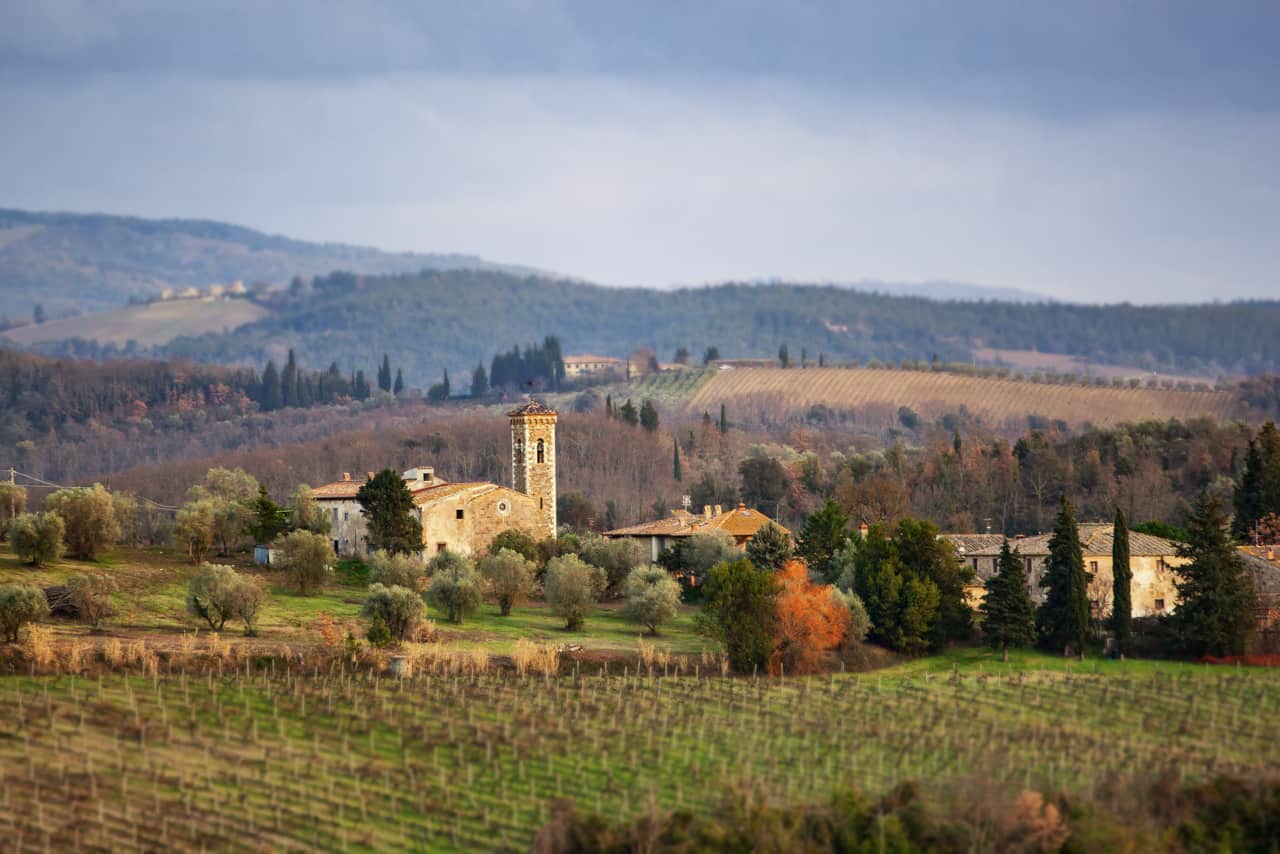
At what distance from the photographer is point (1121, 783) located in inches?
1631

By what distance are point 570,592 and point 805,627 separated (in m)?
9.66

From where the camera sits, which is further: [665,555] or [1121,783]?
[665,555]

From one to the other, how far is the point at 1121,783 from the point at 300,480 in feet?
296

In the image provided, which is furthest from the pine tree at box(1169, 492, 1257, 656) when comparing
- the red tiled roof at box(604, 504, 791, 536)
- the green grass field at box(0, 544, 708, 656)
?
the red tiled roof at box(604, 504, 791, 536)

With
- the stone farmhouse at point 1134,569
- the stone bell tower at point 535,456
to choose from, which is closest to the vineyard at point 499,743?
the stone farmhouse at point 1134,569

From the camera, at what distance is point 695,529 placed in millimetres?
→ 81875

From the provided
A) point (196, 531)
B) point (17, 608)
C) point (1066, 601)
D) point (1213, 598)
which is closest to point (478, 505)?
point (196, 531)

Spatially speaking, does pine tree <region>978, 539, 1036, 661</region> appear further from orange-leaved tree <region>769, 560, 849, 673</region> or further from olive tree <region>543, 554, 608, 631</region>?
olive tree <region>543, 554, 608, 631</region>

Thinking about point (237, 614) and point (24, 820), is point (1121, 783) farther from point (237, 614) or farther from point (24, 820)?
point (237, 614)

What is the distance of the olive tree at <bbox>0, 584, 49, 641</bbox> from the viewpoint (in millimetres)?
53438

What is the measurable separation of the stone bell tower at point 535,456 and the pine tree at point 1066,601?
26.4 metres

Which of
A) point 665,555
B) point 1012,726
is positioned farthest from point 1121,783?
point 665,555

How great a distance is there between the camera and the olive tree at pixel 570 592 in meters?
65.0

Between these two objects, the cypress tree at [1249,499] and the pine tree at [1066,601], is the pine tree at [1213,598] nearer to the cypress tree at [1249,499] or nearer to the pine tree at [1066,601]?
the pine tree at [1066,601]
